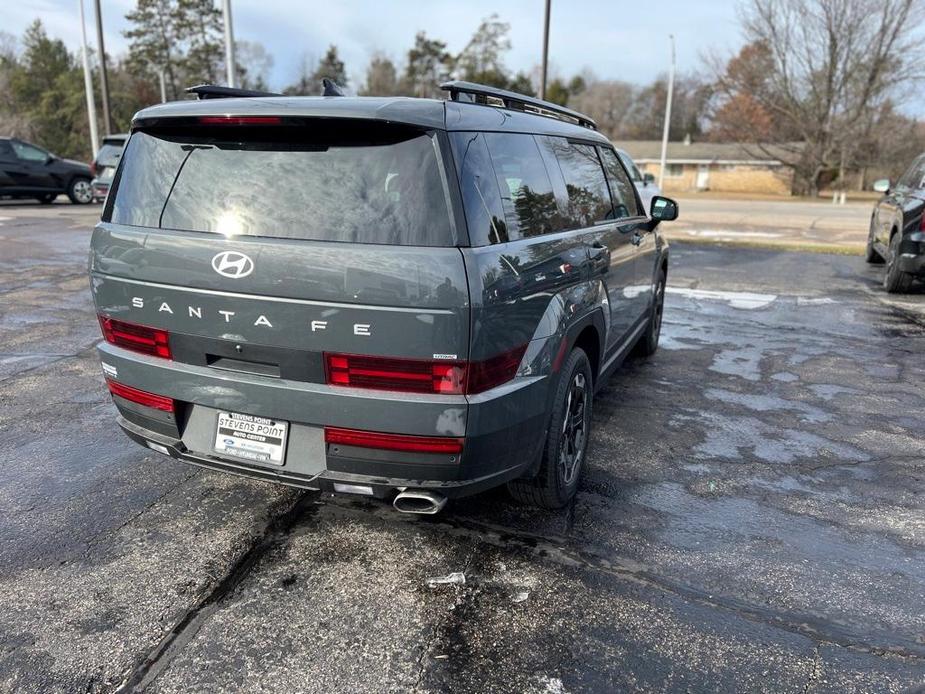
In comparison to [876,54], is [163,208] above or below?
below

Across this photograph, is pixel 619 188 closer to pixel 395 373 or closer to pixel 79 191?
pixel 395 373

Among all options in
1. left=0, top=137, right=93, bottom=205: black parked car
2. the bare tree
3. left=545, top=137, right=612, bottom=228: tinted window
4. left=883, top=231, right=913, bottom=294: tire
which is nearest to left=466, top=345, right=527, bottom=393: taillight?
left=545, top=137, right=612, bottom=228: tinted window

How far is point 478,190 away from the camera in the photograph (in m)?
2.71

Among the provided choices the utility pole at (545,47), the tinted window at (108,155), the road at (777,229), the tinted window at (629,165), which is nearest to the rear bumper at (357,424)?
the tinted window at (629,165)

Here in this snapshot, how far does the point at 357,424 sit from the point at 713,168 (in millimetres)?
63649

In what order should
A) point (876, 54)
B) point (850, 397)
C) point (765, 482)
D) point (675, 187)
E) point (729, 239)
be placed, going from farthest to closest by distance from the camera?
1. point (675, 187)
2. point (876, 54)
3. point (729, 239)
4. point (850, 397)
5. point (765, 482)

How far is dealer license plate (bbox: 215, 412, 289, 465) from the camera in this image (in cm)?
279

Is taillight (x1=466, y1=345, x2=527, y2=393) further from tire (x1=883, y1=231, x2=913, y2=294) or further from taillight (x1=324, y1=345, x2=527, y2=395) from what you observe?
tire (x1=883, y1=231, x2=913, y2=294)

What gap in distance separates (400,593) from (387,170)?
1.66 m

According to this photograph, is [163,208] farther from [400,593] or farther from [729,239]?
[729,239]

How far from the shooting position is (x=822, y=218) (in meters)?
24.9

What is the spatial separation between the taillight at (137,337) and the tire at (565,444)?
65.9 inches

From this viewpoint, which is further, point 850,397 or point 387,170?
point 850,397

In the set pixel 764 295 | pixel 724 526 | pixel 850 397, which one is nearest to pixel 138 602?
pixel 724 526
